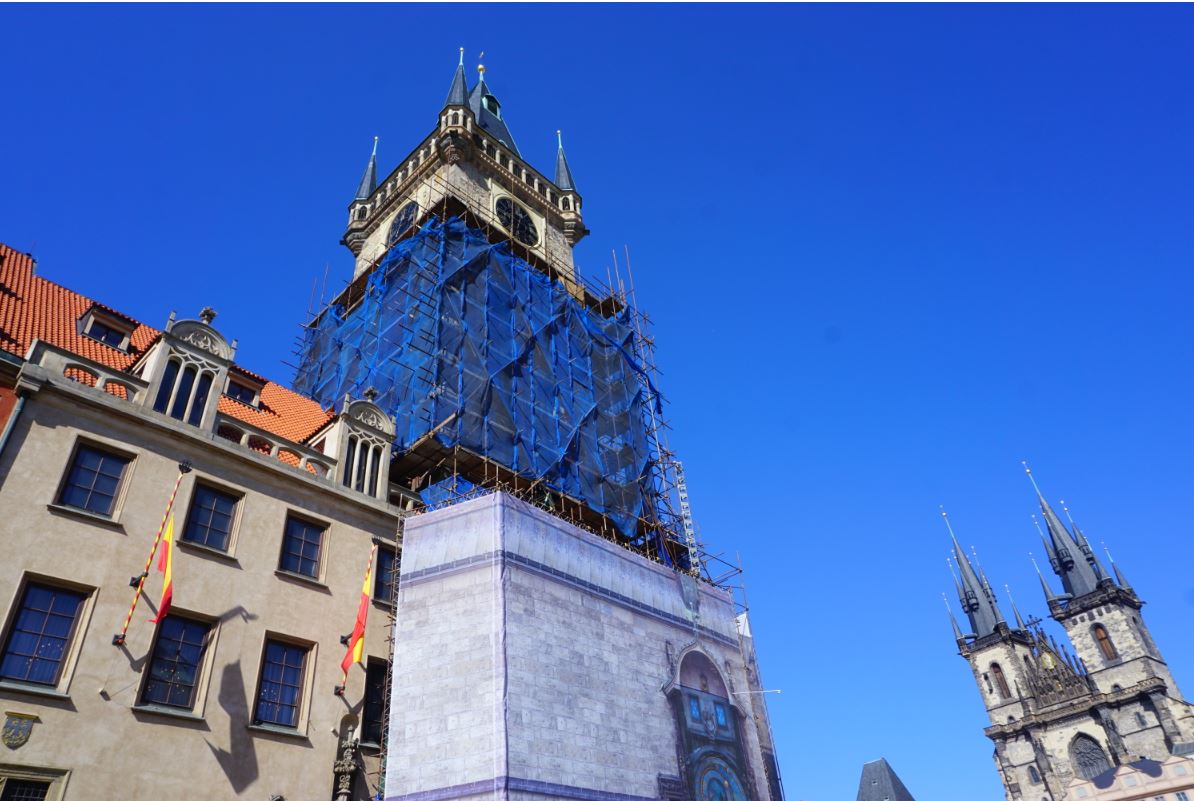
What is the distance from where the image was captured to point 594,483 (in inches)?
1282

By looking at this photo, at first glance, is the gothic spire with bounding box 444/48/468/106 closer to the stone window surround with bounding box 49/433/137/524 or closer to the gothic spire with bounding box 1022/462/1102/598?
the stone window surround with bounding box 49/433/137/524

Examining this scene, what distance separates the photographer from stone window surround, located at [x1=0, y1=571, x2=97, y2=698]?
51.3ft

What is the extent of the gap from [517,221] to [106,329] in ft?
76.6

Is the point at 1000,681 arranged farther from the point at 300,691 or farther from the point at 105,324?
the point at 105,324

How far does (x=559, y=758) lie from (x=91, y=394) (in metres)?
14.9

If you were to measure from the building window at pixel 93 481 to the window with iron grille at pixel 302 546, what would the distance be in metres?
4.48

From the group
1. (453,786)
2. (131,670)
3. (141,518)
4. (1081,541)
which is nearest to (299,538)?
(141,518)

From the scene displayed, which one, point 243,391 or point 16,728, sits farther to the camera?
point 243,391

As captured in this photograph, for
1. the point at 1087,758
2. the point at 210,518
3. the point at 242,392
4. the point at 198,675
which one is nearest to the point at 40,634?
the point at 198,675

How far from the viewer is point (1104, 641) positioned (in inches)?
3447

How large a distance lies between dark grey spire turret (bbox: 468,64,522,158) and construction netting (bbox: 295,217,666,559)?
19.0 m

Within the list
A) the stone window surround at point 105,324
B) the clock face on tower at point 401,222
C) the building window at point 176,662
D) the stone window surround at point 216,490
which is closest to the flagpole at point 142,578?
the stone window surround at point 216,490

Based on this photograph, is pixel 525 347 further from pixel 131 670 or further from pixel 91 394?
pixel 131 670

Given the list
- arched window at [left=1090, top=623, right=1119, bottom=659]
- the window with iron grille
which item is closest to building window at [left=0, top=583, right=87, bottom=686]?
the window with iron grille
